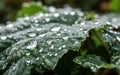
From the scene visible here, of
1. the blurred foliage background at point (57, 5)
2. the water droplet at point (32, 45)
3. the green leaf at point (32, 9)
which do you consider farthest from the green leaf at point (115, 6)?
the water droplet at point (32, 45)

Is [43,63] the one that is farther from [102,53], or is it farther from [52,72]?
[102,53]

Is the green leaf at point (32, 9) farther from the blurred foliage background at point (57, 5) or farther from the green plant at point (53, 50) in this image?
the blurred foliage background at point (57, 5)

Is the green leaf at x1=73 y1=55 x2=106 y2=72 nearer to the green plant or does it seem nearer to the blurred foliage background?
the green plant

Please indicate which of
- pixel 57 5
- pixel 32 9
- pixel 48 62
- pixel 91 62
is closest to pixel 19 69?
pixel 48 62

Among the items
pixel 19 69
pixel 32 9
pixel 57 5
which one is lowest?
pixel 57 5

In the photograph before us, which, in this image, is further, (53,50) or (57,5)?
(57,5)

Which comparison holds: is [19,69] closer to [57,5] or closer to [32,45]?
[32,45]

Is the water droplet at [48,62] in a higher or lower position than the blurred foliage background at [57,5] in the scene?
higher

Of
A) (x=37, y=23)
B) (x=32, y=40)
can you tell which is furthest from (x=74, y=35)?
(x=37, y=23)
